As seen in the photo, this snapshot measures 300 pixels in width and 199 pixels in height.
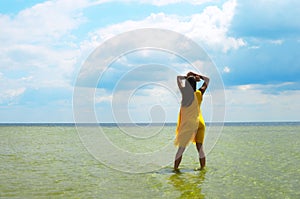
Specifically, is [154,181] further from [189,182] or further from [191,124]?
[191,124]

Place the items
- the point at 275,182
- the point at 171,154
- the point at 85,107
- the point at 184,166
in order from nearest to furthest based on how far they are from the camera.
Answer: the point at 275,182, the point at 85,107, the point at 184,166, the point at 171,154

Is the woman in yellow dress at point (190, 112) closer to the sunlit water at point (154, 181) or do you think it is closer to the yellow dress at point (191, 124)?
the yellow dress at point (191, 124)

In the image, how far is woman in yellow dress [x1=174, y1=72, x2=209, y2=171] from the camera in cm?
1105

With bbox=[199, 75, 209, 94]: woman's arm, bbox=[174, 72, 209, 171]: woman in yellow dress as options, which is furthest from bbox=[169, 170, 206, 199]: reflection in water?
bbox=[199, 75, 209, 94]: woman's arm

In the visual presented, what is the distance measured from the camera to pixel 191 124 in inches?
437

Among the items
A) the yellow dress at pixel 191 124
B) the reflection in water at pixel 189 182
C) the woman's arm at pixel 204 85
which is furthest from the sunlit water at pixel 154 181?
the woman's arm at pixel 204 85

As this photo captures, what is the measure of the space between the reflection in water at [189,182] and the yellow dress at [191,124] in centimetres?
92

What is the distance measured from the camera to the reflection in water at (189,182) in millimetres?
8316

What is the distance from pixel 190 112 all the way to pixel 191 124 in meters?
0.35

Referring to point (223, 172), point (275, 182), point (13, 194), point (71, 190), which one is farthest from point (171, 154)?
point (13, 194)

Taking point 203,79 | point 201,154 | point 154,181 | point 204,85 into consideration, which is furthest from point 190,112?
point 154,181

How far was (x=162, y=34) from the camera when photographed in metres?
12.1

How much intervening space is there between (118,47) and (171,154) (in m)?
4.60

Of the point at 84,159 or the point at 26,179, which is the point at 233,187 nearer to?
the point at 26,179
